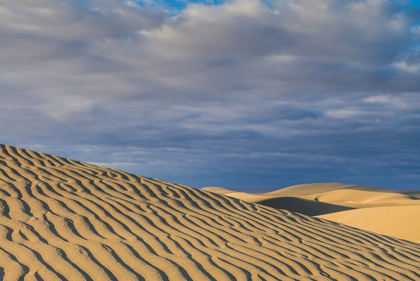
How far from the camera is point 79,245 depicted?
4410 mm

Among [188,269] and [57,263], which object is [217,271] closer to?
[188,269]

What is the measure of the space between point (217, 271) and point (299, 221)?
3.38 meters

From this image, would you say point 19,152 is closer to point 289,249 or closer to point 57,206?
point 57,206

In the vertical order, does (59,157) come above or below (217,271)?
above

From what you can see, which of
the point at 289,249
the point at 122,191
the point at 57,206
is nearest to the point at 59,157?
the point at 122,191

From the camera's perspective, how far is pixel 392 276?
4770 millimetres

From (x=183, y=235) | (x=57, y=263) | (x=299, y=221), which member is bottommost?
(x=57, y=263)

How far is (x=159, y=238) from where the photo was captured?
4973 millimetres

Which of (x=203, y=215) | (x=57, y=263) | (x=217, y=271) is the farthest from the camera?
(x=203, y=215)

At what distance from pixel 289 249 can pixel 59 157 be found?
611cm

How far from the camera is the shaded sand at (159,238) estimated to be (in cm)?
403

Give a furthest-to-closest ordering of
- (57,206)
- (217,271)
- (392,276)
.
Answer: (57,206), (392,276), (217,271)

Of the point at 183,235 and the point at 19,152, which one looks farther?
the point at 19,152

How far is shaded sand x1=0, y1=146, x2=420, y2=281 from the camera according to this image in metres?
4.03
